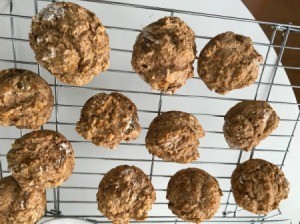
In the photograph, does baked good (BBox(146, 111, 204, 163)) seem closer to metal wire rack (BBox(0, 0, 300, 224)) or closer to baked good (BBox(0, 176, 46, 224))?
metal wire rack (BBox(0, 0, 300, 224))

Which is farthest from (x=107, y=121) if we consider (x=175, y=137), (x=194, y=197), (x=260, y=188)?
(x=260, y=188)

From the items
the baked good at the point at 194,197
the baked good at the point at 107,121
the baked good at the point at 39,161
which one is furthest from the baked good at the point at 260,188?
the baked good at the point at 39,161

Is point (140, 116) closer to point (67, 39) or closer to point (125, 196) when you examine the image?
point (125, 196)

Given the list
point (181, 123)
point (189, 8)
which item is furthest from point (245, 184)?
point (189, 8)

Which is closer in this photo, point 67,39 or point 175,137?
point 67,39

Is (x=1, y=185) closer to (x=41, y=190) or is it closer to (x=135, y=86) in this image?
(x=41, y=190)

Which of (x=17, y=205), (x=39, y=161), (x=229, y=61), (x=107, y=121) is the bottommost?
(x=17, y=205)
